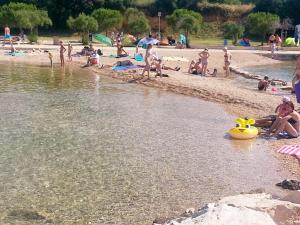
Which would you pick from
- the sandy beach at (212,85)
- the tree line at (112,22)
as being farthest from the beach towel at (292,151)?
the tree line at (112,22)

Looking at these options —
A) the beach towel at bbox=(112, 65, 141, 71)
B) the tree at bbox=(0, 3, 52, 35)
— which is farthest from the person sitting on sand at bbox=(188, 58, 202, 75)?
the tree at bbox=(0, 3, 52, 35)

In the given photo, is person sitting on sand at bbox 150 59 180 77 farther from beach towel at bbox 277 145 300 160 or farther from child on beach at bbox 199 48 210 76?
beach towel at bbox 277 145 300 160

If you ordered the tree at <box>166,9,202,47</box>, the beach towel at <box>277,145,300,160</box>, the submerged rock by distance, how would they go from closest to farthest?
the submerged rock → the beach towel at <box>277,145,300,160</box> → the tree at <box>166,9,202,47</box>

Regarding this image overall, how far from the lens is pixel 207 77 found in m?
25.4

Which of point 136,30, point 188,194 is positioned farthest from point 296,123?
point 136,30

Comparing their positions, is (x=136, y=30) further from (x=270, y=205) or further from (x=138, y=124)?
(x=270, y=205)

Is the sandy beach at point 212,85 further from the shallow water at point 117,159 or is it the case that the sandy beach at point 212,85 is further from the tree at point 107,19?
the tree at point 107,19

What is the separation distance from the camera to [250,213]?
20.2 ft

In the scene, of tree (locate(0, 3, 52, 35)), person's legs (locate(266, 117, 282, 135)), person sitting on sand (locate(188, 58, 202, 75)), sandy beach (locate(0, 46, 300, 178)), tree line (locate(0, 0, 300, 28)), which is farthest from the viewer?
tree line (locate(0, 0, 300, 28))

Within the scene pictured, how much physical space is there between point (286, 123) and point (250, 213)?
24.2 feet

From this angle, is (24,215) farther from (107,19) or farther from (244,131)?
(107,19)

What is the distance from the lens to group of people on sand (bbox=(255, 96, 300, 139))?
13.1 meters

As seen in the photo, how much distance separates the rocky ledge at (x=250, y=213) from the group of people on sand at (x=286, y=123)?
6.02 m

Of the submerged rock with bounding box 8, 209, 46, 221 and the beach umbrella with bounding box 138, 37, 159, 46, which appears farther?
the beach umbrella with bounding box 138, 37, 159, 46
